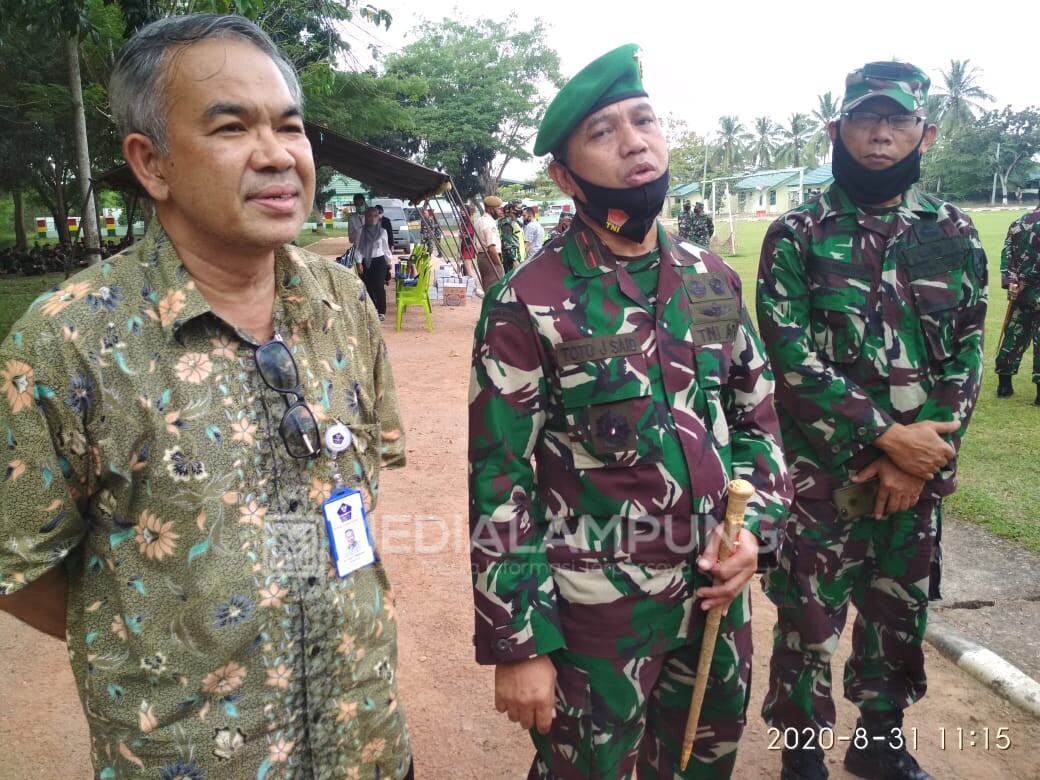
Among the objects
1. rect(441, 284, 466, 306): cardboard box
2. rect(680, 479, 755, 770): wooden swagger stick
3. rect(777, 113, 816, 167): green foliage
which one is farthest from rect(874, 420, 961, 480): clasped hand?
rect(777, 113, 816, 167): green foliage

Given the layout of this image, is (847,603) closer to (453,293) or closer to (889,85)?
(889,85)

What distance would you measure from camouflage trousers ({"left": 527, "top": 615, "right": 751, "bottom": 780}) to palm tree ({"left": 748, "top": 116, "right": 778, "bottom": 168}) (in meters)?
92.1

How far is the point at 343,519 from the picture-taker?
4.91ft

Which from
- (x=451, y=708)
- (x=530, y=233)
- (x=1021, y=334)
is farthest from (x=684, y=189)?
(x=451, y=708)

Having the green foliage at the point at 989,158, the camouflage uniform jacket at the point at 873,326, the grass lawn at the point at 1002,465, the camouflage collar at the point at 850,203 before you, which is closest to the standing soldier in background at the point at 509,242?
the grass lawn at the point at 1002,465

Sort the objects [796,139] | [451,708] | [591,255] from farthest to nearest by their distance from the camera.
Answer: [796,139] < [451,708] < [591,255]

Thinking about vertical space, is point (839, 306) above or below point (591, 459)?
above

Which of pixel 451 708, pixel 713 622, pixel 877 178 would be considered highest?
pixel 877 178

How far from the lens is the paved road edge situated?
9.79ft

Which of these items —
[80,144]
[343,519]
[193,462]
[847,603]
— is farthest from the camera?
[80,144]

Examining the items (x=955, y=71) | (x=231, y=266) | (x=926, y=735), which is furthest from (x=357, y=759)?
(x=955, y=71)

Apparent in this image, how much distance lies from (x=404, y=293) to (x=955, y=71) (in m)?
82.6

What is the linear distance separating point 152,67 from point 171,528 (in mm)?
838

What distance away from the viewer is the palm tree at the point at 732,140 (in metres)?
85.1
